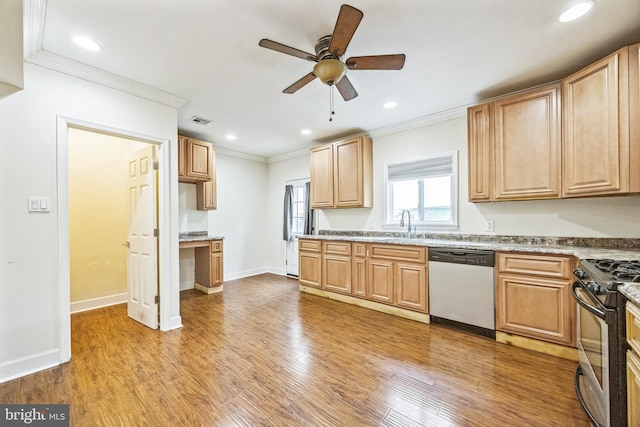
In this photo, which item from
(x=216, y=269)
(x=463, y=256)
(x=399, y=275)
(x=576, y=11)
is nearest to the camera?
(x=576, y=11)

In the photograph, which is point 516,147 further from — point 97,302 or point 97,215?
point 97,302

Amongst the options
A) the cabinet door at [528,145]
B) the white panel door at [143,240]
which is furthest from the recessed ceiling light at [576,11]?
the white panel door at [143,240]

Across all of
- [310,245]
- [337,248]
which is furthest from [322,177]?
[337,248]

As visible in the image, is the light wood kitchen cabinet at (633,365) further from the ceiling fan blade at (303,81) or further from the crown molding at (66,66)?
the crown molding at (66,66)

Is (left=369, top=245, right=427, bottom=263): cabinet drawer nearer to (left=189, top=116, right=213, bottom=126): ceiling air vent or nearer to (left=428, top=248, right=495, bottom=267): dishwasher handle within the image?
(left=428, top=248, right=495, bottom=267): dishwasher handle

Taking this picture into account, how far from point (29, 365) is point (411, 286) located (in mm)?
3654

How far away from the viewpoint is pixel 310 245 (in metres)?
4.38

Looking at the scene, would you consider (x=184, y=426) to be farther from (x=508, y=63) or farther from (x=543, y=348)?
(x=508, y=63)

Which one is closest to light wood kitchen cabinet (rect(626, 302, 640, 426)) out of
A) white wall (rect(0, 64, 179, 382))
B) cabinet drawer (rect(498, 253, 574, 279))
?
cabinet drawer (rect(498, 253, 574, 279))

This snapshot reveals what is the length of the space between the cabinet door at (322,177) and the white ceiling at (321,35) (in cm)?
130

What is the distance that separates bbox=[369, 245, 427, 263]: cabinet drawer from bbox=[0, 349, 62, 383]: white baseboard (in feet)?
10.9

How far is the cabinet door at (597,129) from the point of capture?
2.07m

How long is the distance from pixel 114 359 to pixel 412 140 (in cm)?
427

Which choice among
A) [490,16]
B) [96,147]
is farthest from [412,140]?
[96,147]
